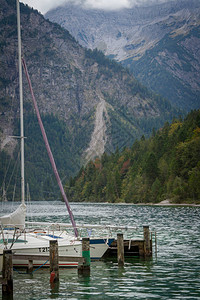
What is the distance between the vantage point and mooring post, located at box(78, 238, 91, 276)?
33.1 metres

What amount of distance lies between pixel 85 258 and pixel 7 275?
7523mm

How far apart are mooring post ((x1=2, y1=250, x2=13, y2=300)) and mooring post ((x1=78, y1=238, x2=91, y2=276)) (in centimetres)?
657

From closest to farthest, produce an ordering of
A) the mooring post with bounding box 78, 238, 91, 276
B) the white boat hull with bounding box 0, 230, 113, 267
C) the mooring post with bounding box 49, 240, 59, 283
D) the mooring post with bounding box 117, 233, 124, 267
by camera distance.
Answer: the mooring post with bounding box 49, 240, 59, 283 → the mooring post with bounding box 78, 238, 91, 276 → the white boat hull with bounding box 0, 230, 113, 267 → the mooring post with bounding box 117, 233, 124, 267

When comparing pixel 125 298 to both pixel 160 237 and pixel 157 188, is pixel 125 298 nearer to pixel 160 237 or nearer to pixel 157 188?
pixel 160 237

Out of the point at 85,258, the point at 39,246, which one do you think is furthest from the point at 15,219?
the point at 85,258

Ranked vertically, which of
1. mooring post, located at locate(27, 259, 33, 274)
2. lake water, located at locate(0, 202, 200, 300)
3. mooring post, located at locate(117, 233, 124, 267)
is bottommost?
lake water, located at locate(0, 202, 200, 300)

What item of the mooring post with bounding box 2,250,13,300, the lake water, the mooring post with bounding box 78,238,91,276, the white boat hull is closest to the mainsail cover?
the white boat hull

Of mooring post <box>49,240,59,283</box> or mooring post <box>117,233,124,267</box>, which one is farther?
mooring post <box>117,233,124,267</box>

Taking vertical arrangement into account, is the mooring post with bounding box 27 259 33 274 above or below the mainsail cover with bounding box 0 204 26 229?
below

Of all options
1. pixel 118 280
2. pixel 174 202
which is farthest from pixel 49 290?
pixel 174 202

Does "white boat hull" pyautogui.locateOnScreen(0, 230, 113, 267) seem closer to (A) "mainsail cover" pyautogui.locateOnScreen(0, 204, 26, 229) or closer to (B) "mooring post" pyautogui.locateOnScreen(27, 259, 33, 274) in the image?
→ (B) "mooring post" pyautogui.locateOnScreen(27, 259, 33, 274)

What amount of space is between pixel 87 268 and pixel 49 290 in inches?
174

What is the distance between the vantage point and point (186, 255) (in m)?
44.6

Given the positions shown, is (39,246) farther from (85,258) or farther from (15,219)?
(85,258)
